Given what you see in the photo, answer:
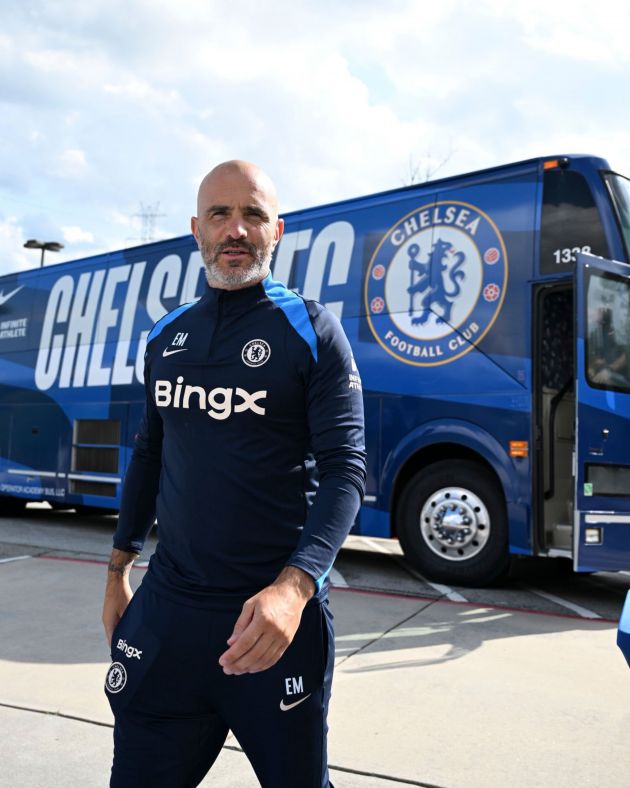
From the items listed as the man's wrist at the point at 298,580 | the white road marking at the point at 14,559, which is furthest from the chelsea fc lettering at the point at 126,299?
the man's wrist at the point at 298,580

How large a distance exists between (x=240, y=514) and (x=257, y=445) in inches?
6.3

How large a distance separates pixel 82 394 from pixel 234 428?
838 cm

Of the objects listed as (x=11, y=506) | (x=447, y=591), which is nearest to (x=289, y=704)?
(x=447, y=591)

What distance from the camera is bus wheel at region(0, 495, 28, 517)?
11.7 meters

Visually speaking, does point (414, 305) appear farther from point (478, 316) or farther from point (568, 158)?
point (568, 158)

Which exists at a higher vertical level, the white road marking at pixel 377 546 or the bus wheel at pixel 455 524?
the bus wheel at pixel 455 524

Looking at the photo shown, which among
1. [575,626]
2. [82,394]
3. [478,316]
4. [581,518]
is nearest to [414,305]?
[478,316]

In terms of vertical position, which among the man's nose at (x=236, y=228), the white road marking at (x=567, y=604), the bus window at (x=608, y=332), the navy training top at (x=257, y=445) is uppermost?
the bus window at (x=608, y=332)

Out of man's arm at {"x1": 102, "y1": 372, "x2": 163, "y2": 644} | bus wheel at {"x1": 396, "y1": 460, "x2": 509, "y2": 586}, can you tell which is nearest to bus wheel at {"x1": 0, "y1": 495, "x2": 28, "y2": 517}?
bus wheel at {"x1": 396, "y1": 460, "x2": 509, "y2": 586}

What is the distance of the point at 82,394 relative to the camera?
32.1 feet

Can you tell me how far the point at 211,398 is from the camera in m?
1.86

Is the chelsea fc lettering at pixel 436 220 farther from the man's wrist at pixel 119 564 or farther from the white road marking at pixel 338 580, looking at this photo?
the man's wrist at pixel 119 564

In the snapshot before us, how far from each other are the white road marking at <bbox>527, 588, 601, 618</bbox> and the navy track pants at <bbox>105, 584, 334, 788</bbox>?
4.77 m

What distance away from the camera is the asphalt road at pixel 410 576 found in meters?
6.46
